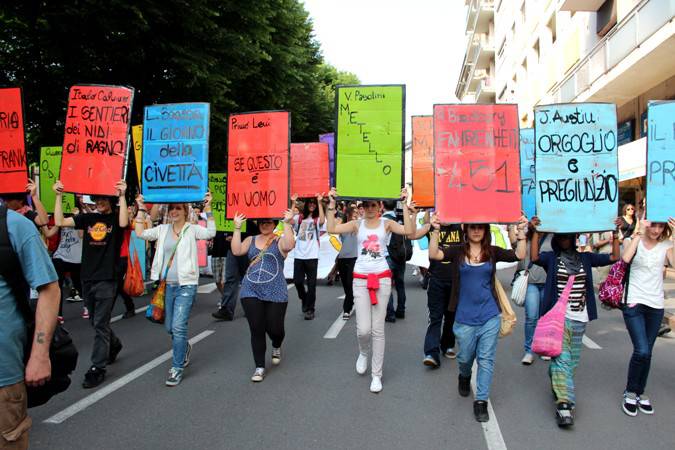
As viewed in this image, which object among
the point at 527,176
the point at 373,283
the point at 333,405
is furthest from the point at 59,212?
the point at 527,176

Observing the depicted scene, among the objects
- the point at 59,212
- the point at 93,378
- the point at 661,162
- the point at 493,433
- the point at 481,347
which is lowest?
the point at 493,433

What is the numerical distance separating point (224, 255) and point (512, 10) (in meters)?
30.8

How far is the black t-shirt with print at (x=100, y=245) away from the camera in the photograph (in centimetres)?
546

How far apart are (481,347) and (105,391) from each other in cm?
342

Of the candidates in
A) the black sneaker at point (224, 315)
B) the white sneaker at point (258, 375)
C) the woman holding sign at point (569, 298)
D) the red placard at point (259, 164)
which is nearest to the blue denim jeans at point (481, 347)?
the woman holding sign at point (569, 298)

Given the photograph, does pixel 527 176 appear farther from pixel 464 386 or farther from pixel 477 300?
pixel 464 386

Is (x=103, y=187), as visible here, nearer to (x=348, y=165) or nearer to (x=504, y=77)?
(x=348, y=165)

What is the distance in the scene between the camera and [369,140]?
545cm

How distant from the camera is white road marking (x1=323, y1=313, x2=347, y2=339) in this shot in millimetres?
7371

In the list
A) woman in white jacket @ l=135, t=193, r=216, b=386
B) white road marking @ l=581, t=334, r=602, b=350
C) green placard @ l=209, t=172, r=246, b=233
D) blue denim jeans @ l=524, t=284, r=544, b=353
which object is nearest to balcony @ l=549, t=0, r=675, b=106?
white road marking @ l=581, t=334, r=602, b=350

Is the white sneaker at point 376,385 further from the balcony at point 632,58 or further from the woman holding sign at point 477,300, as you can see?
the balcony at point 632,58

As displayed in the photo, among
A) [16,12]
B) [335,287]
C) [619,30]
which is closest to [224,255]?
[335,287]

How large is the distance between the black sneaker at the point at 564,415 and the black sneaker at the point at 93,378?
4121mm

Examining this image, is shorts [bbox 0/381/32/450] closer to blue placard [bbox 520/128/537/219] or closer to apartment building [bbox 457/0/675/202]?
blue placard [bbox 520/128/537/219]
